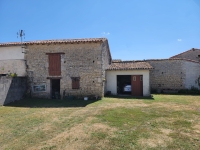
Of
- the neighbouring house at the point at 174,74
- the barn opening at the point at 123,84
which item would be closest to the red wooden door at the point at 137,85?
the barn opening at the point at 123,84

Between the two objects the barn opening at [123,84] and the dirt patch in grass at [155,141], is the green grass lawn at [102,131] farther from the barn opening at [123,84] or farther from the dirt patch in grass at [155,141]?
the barn opening at [123,84]

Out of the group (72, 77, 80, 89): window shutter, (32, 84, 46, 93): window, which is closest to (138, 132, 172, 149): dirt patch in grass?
(72, 77, 80, 89): window shutter

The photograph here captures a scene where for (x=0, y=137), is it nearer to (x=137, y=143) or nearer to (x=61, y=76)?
(x=137, y=143)

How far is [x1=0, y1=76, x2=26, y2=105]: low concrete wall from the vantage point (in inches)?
414

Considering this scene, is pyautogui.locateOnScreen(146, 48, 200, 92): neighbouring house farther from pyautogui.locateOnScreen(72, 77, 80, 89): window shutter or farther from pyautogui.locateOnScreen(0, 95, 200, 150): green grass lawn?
pyautogui.locateOnScreen(0, 95, 200, 150): green grass lawn

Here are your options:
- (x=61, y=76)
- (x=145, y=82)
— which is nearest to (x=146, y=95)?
(x=145, y=82)

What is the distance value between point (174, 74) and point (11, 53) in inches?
704

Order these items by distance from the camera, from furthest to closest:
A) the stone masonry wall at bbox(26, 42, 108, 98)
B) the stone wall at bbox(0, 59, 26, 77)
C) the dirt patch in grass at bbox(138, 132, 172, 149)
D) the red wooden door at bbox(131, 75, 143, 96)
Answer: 1. the red wooden door at bbox(131, 75, 143, 96)
2. the stone wall at bbox(0, 59, 26, 77)
3. the stone masonry wall at bbox(26, 42, 108, 98)
4. the dirt patch in grass at bbox(138, 132, 172, 149)

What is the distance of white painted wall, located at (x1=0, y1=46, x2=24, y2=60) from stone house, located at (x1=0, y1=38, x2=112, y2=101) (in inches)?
5.4

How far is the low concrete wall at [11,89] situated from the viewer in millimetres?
10522

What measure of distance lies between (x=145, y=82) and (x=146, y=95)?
4.30 ft

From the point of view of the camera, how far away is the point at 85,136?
5.09m

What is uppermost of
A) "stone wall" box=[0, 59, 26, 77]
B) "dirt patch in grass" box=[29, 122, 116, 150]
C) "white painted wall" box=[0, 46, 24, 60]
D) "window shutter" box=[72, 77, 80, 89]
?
"white painted wall" box=[0, 46, 24, 60]

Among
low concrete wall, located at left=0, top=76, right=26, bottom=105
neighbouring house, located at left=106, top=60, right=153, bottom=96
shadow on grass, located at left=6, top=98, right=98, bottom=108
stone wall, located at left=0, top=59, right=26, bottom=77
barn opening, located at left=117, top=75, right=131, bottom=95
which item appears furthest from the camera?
barn opening, located at left=117, top=75, right=131, bottom=95
